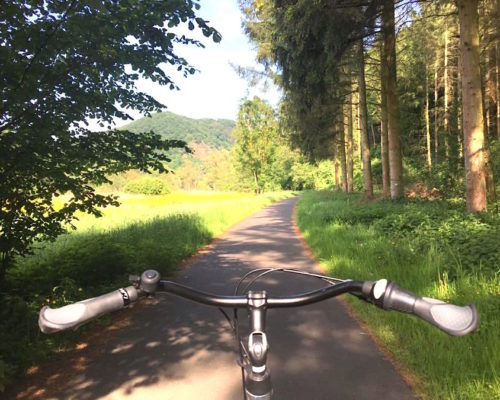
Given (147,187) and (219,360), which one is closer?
(219,360)

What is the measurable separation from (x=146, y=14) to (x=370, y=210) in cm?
950

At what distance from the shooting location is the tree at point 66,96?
470cm

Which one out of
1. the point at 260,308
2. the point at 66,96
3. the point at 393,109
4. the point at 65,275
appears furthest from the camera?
the point at 393,109

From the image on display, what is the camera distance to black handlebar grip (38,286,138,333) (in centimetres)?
149

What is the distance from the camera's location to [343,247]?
9180 mm

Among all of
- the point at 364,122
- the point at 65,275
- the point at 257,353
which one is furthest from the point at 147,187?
the point at 257,353

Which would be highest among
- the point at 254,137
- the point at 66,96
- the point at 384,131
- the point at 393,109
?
the point at 254,137

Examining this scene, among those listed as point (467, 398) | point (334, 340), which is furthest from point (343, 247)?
point (467, 398)

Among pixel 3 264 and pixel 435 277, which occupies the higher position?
pixel 3 264

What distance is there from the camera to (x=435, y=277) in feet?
18.8

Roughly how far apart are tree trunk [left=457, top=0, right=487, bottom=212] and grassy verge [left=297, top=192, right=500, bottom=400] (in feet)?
3.71

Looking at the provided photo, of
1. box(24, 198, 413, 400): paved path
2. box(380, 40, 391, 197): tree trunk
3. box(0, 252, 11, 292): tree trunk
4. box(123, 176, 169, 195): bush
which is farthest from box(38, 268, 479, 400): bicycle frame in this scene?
box(123, 176, 169, 195): bush

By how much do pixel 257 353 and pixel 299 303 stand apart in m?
0.34

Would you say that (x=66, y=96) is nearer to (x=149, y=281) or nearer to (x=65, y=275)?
(x=65, y=275)
